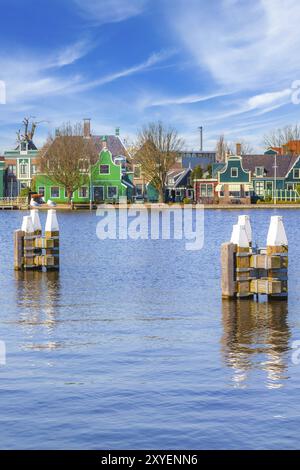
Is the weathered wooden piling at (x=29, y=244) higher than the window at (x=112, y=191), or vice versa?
the window at (x=112, y=191)

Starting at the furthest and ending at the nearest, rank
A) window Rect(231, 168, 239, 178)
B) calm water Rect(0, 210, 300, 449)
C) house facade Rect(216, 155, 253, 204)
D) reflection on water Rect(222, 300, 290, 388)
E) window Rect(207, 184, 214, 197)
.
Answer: window Rect(207, 184, 214, 197)
house facade Rect(216, 155, 253, 204)
window Rect(231, 168, 239, 178)
reflection on water Rect(222, 300, 290, 388)
calm water Rect(0, 210, 300, 449)

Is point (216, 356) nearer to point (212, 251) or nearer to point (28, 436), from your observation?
point (28, 436)

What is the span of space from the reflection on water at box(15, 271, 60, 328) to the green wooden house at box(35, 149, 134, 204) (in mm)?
98345

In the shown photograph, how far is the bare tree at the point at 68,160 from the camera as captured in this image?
131 meters

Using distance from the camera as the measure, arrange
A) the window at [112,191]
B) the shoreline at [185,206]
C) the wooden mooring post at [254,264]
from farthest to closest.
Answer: the window at [112,191]
the shoreline at [185,206]
the wooden mooring post at [254,264]

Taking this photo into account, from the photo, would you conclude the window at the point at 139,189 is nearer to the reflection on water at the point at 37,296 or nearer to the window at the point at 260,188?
the window at the point at 260,188

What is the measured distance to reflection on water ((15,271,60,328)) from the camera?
23.1 m

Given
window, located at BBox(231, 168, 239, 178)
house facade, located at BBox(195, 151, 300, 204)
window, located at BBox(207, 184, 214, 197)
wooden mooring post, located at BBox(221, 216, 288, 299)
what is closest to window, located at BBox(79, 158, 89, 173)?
house facade, located at BBox(195, 151, 300, 204)

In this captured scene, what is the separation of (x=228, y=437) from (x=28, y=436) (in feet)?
9.18

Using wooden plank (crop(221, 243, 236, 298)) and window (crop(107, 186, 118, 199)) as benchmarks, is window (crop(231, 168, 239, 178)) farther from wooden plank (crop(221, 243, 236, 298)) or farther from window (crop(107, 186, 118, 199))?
wooden plank (crop(221, 243, 236, 298))

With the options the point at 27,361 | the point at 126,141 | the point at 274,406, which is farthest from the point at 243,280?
the point at 126,141

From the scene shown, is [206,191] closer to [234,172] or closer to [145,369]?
[234,172]

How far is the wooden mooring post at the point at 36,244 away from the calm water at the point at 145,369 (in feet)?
11.7

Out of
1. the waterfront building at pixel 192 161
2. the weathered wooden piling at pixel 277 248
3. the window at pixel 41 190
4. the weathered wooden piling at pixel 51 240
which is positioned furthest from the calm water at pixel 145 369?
the waterfront building at pixel 192 161
